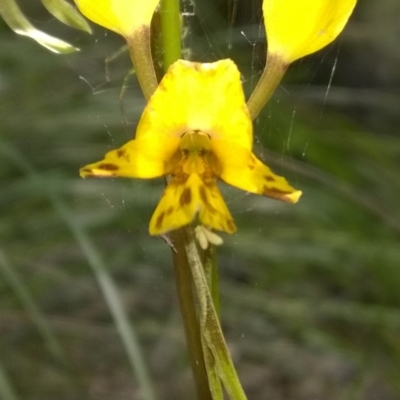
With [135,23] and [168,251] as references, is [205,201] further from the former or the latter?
[168,251]

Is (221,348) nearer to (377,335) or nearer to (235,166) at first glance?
(235,166)

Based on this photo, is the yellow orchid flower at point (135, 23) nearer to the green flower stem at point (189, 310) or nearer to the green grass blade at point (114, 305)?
the green flower stem at point (189, 310)

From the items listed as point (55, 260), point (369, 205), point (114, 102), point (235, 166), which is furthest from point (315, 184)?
point (235, 166)

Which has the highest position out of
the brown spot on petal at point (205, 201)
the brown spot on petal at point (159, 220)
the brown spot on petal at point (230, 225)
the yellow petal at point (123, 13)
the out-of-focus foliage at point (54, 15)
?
the yellow petal at point (123, 13)

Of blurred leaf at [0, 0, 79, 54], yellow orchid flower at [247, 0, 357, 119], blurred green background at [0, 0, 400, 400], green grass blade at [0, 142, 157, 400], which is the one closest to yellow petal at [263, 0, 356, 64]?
yellow orchid flower at [247, 0, 357, 119]

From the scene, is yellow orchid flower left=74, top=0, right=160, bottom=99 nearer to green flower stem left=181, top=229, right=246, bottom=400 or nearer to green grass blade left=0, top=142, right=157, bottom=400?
green flower stem left=181, top=229, right=246, bottom=400

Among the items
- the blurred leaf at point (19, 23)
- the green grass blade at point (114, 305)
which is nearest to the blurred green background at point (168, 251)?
the green grass blade at point (114, 305)
